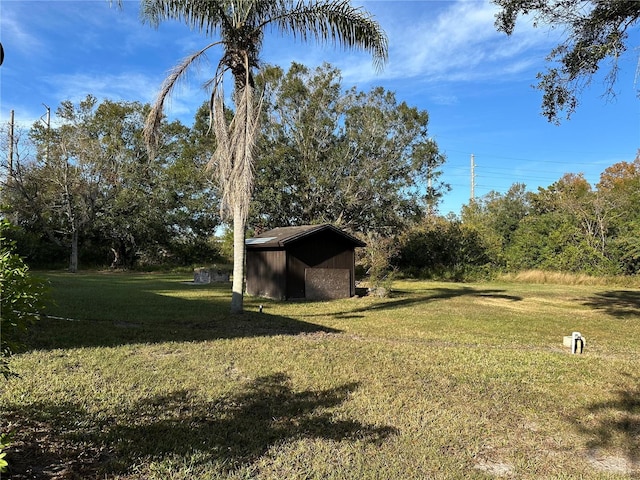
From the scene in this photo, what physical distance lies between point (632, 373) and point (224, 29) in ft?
33.6

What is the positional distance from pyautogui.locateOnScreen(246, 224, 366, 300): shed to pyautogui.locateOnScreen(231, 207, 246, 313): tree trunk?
4.33 meters

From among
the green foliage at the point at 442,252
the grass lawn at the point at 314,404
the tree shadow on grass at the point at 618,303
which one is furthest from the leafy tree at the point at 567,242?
the grass lawn at the point at 314,404

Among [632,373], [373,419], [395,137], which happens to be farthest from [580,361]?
[395,137]

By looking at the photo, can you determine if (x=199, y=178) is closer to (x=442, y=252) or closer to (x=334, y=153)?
(x=334, y=153)

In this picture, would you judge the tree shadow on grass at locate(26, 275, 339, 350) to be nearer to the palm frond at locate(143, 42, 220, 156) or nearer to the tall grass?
the palm frond at locate(143, 42, 220, 156)

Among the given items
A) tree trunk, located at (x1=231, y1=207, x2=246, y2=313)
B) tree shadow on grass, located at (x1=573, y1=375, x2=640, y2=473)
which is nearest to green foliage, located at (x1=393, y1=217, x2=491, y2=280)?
tree trunk, located at (x1=231, y1=207, x2=246, y2=313)

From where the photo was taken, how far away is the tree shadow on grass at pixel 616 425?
382 centimetres

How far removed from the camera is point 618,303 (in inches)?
626

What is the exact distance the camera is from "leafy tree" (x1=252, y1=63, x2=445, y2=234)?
979 inches

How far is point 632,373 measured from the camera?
6.28 metres

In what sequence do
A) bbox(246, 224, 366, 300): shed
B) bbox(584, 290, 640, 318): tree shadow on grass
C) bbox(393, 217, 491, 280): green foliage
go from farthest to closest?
bbox(393, 217, 491, 280): green foliage < bbox(246, 224, 366, 300): shed < bbox(584, 290, 640, 318): tree shadow on grass

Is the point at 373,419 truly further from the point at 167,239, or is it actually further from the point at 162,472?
the point at 167,239

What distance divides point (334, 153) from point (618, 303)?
14903 millimetres

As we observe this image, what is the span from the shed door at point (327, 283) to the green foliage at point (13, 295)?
13319 millimetres
